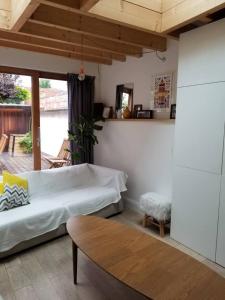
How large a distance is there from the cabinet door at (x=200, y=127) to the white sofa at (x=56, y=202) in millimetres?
1210

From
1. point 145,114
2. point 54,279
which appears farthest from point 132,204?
point 54,279

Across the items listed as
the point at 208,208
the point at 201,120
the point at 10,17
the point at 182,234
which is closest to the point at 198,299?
the point at 208,208

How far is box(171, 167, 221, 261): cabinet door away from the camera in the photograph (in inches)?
91.9

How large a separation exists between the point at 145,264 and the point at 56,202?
1620mm

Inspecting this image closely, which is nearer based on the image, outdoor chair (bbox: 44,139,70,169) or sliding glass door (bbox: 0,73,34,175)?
sliding glass door (bbox: 0,73,34,175)

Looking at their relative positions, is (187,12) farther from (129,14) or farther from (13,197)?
(13,197)

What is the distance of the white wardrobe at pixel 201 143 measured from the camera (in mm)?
2207

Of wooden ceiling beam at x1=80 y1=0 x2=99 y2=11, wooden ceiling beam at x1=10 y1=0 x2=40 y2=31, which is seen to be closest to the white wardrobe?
wooden ceiling beam at x1=80 y1=0 x2=99 y2=11

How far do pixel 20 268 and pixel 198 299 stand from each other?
1699 mm

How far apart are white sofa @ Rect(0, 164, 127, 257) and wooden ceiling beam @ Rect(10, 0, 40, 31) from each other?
1831 millimetres

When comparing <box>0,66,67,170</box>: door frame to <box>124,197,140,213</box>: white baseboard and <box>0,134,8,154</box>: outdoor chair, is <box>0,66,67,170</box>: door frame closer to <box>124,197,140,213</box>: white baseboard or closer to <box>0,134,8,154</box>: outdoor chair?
<box>0,134,8,154</box>: outdoor chair

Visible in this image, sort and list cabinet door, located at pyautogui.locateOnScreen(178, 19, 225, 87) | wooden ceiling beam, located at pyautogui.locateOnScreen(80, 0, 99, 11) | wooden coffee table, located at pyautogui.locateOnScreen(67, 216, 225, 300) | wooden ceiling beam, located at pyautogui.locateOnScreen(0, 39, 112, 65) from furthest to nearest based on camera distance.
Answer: wooden ceiling beam, located at pyautogui.locateOnScreen(0, 39, 112, 65)
cabinet door, located at pyautogui.locateOnScreen(178, 19, 225, 87)
wooden ceiling beam, located at pyautogui.locateOnScreen(80, 0, 99, 11)
wooden coffee table, located at pyautogui.locateOnScreen(67, 216, 225, 300)

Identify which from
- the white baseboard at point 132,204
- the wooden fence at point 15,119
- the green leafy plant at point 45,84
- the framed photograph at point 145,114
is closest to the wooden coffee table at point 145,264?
the white baseboard at point 132,204

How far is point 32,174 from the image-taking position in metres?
3.21
